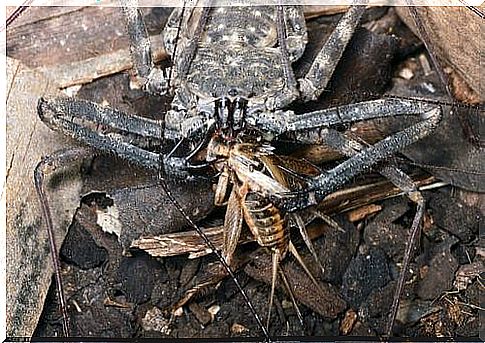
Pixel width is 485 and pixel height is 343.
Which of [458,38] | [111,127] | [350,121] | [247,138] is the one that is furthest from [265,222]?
[458,38]

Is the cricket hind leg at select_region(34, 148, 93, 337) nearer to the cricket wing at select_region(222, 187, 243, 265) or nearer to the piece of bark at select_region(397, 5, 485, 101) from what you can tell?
the cricket wing at select_region(222, 187, 243, 265)

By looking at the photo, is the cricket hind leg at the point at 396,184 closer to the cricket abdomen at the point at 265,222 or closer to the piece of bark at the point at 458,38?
the cricket abdomen at the point at 265,222

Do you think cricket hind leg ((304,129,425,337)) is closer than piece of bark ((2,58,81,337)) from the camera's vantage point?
Yes

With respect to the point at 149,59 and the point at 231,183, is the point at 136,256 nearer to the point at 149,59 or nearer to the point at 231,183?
the point at 231,183

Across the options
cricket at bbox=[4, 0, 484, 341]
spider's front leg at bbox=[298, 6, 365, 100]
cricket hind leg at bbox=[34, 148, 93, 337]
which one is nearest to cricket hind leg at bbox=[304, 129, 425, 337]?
cricket at bbox=[4, 0, 484, 341]

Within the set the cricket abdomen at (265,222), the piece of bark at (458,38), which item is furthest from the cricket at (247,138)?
the piece of bark at (458,38)
